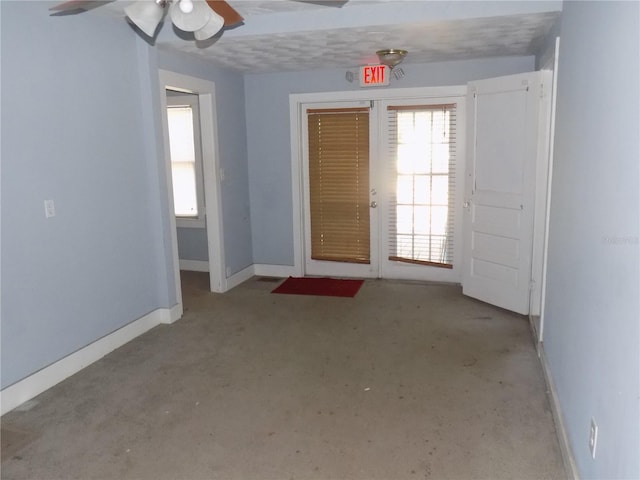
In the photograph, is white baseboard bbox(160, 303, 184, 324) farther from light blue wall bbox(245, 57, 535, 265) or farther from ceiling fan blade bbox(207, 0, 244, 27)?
ceiling fan blade bbox(207, 0, 244, 27)

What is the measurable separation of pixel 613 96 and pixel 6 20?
3.08 meters

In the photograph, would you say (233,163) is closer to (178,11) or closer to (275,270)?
(275,270)

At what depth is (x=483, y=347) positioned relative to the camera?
3.77m

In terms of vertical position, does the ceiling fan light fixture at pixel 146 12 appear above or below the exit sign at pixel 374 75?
below

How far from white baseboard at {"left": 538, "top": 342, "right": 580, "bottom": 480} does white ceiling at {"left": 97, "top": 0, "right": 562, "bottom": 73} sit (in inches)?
88.5

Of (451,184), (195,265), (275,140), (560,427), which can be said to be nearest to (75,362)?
(195,265)

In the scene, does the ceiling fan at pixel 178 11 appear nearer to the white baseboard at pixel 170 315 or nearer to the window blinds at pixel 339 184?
the white baseboard at pixel 170 315

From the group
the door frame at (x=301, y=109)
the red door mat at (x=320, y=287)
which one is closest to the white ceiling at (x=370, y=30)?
the door frame at (x=301, y=109)

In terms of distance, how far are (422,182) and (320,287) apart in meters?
1.53

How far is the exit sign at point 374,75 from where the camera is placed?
490 centimetres

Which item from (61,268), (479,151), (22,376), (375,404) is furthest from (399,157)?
(22,376)

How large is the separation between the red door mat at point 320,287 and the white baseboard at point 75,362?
1.32 m

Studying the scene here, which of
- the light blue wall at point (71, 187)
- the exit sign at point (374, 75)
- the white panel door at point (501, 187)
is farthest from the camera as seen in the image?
the exit sign at point (374, 75)

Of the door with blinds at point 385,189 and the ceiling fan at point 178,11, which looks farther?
the door with blinds at point 385,189
